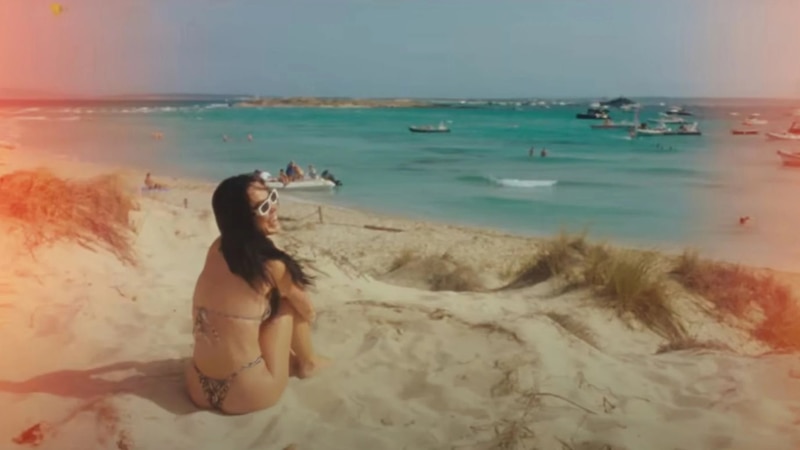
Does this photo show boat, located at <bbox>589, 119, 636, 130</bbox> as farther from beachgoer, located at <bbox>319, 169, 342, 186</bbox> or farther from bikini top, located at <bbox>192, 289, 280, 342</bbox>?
bikini top, located at <bbox>192, 289, 280, 342</bbox>

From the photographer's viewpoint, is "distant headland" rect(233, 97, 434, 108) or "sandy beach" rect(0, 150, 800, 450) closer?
"sandy beach" rect(0, 150, 800, 450)

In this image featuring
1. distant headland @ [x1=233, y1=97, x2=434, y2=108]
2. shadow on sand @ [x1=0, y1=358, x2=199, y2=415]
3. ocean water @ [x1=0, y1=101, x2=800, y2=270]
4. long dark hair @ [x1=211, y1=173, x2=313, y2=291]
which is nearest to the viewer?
long dark hair @ [x1=211, y1=173, x2=313, y2=291]

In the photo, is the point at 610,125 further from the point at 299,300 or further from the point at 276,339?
the point at 276,339

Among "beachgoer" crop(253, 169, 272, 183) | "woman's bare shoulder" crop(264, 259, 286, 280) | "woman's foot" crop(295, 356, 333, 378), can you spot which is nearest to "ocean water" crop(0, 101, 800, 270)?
"beachgoer" crop(253, 169, 272, 183)

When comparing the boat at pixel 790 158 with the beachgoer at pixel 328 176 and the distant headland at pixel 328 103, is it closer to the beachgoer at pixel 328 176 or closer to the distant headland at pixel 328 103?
the distant headland at pixel 328 103

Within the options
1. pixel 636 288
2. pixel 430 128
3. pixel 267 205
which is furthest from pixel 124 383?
pixel 636 288

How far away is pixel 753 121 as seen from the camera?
2.63 meters

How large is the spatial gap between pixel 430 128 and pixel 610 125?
1.84ft

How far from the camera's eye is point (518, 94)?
2.73 meters

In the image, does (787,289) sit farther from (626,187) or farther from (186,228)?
(186,228)

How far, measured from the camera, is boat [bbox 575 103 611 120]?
2660 millimetres

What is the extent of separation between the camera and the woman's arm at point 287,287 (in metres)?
2.32

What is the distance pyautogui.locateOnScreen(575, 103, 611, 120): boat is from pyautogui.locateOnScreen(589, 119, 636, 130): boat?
2cm

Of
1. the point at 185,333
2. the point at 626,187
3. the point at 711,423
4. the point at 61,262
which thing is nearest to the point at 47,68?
the point at 61,262
